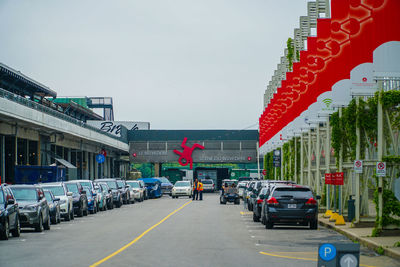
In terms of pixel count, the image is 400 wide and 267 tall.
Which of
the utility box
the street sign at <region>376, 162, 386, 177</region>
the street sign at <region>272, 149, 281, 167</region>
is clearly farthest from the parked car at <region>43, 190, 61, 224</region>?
the street sign at <region>272, 149, 281, 167</region>

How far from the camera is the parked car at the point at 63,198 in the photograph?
3165cm

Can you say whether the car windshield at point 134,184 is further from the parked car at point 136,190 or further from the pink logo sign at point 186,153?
the pink logo sign at point 186,153

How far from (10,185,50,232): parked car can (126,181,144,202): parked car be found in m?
30.0

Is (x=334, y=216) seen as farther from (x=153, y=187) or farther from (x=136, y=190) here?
(x=153, y=187)

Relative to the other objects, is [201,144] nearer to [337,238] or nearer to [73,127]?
[73,127]

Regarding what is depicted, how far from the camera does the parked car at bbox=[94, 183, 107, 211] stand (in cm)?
4147

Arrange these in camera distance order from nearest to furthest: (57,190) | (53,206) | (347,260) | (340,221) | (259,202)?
1. (347,260)
2. (340,221)
3. (53,206)
4. (259,202)
5. (57,190)

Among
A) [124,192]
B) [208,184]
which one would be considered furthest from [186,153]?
[124,192]

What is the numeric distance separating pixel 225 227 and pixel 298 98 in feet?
64.2

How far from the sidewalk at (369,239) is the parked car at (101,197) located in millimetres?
17934

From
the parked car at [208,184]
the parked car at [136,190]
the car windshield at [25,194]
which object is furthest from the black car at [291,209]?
the parked car at [208,184]

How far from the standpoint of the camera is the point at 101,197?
42.1 meters

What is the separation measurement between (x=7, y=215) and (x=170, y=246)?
17.7 ft

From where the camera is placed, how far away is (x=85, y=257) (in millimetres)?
15805
